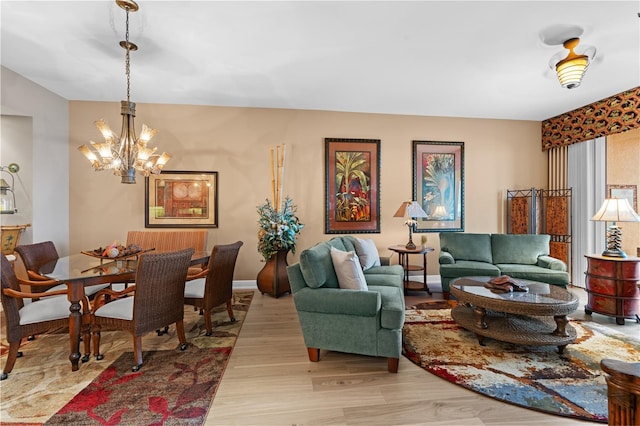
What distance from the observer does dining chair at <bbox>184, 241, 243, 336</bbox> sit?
2.90 metres

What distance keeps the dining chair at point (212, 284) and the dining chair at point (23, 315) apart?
2.78 ft

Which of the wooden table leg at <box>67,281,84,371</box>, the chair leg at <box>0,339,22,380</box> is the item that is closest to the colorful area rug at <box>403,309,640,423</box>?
the wooden table leg at <box>67,281,84,371</box>

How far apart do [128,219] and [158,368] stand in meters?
3.01

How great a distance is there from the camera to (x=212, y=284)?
295 cm

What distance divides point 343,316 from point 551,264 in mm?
3335

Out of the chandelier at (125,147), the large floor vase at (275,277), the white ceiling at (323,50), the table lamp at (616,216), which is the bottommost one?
the large floor vase at (275,277)

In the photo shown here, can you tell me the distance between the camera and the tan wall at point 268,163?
14.7 feet

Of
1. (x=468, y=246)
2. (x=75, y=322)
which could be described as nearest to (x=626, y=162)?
(x=468, y=246)

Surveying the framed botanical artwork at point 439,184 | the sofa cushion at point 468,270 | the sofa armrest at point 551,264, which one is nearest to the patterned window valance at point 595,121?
the framed botanical artwork at point 439,184

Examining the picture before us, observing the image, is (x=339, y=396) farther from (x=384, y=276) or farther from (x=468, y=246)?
(x=468, y=246)

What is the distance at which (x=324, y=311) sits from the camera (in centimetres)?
239

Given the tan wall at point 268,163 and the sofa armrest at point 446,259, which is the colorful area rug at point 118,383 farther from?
the sofa armrest at point 446,259

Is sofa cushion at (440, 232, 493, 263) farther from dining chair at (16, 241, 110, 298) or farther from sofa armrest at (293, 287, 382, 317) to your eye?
dining chair at (16, 241, 110, 298)

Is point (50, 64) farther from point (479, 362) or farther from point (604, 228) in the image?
point (604, 228)
